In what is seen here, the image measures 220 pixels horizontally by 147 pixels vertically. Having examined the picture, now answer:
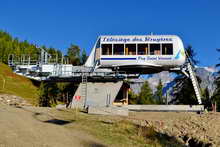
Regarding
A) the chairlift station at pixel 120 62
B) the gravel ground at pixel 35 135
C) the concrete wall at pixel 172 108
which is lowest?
the gravel ground at pixel 35 135

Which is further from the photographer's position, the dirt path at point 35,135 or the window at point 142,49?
the window at point 142,49

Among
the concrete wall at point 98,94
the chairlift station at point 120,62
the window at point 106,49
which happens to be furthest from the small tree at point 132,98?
the window at point 106,49

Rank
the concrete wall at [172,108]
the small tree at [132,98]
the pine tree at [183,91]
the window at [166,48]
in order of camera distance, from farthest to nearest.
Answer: the small tree at [132,98] → the pine tree at [183,91] → the window at [166,48] → the concrete wall at [172,108]

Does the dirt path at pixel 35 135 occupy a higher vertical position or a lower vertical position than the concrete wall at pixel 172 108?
lower

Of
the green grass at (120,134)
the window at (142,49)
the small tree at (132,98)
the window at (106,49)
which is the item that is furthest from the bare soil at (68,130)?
the small tree at (132,98)

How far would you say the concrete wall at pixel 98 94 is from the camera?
1137 inches

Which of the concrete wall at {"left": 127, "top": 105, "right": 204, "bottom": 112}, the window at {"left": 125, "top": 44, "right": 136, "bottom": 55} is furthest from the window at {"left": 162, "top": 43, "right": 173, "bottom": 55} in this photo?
the concrete wall at {"left": 127, "top": 105, "right": 204, "bottom": 112}

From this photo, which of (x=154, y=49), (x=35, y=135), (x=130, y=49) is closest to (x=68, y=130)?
(x=35, y=135)

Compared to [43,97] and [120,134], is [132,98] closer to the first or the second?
[43,97]

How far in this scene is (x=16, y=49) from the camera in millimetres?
106000

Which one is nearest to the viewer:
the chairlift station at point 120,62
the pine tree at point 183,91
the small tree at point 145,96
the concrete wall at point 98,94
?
the concrete wall at point 98,94

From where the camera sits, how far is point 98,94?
1155 inches

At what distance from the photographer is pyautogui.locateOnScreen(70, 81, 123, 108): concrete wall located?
28.9 m

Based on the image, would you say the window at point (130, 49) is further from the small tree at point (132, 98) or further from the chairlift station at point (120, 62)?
the small tree at point (132, 98)
